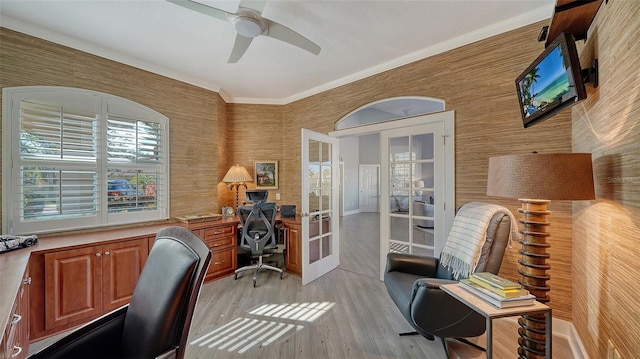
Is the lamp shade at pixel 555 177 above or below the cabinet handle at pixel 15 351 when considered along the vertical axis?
above

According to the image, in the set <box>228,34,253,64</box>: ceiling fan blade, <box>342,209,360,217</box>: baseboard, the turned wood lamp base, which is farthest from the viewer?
<box>342,209,360,217</box>: baseboard

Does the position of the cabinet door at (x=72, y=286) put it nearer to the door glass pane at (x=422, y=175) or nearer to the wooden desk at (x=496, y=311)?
the wooden desk at (x=496, y=311)

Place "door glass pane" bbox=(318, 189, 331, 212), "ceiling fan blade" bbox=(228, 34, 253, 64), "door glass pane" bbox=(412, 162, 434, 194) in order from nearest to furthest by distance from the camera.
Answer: "ceiling fan blade" bbox=(228, 34, 253, 64), "door glass pane" bbox=(412, 162, 434, 194), "door glass pane" bbox=(318, 189, 331, 212)

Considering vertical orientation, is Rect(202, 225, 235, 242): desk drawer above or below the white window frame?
below

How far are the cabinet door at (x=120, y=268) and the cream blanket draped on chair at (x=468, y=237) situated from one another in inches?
119

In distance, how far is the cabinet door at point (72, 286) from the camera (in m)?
2.03

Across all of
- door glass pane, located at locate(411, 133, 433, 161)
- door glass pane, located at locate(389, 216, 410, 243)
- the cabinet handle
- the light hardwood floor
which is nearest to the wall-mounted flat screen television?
door glass pane, located at locate(411, 133, 433, 161)

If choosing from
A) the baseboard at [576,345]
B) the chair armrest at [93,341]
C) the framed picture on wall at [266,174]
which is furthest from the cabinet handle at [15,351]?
the baseboard at [576,345]

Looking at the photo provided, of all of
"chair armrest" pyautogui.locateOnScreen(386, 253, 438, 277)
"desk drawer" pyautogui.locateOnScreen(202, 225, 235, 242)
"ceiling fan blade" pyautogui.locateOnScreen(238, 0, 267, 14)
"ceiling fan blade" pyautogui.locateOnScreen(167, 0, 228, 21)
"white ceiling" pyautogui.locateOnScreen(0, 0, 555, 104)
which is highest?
"white ceiling" pyautogui.locateOnScreen(0, 0, 555, 104)

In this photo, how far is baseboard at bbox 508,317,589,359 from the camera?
175 centimetres

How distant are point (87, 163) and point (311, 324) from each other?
2.90m

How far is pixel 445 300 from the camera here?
1.60m

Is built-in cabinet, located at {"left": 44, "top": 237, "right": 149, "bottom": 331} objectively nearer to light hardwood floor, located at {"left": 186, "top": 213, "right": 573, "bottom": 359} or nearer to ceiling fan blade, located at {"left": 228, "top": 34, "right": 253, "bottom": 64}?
light hardwood floor, located at {"left": 186, "top": 213, "right": 573, "bottom": 359}

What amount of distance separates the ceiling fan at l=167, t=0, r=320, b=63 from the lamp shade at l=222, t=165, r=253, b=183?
1967mm
